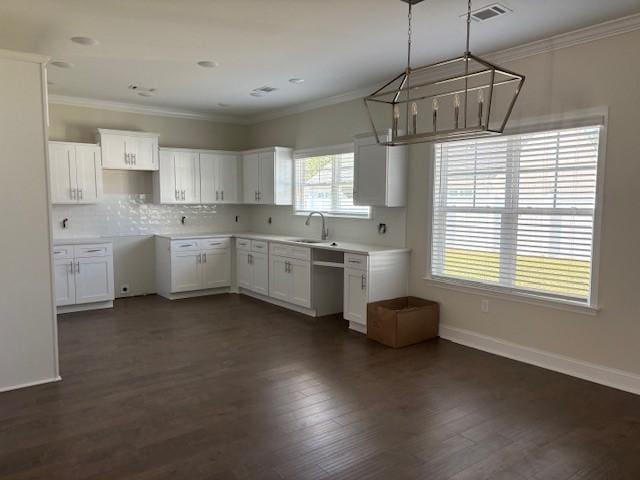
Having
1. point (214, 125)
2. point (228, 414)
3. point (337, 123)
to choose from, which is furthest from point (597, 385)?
point (214, 125)

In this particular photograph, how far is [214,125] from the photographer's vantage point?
787cm

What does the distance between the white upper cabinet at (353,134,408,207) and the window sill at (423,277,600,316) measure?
1.01 meters

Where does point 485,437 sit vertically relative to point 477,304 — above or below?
below

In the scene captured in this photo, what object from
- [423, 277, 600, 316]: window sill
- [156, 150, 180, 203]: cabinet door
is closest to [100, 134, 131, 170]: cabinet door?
[156, 150, 180, 203]: cabinet door

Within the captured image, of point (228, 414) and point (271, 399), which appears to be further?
point (271, 399)

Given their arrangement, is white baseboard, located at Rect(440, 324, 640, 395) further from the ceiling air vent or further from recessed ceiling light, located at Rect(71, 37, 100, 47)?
recessed ceiling light, located at Rect(71, 37, 100, 47)

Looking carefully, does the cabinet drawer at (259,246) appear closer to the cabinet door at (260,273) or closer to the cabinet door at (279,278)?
the cabinet door at (260,273)

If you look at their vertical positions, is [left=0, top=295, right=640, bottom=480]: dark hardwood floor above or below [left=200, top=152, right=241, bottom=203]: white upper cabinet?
below

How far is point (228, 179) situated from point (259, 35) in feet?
13.0

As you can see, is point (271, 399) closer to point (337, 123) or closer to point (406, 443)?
point (406, 443)

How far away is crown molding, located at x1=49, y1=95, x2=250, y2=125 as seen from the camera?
253 inches

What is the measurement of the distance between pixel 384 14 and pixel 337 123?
9.32ft

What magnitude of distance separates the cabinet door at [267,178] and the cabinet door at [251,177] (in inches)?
4.6

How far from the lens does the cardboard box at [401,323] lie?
4.68 metres
